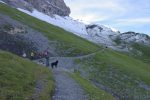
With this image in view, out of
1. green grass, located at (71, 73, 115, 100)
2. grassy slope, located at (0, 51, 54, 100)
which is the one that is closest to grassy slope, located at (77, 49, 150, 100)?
green grass, located at (71, 73, 115, 100)

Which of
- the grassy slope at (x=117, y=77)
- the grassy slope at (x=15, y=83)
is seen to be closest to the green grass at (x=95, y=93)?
the grassy slope at (x=15, y=83)

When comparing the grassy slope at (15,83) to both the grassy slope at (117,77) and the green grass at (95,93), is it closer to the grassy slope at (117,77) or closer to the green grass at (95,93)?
the green grass at (95,93)

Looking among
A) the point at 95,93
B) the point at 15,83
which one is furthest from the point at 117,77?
the point at 15,83

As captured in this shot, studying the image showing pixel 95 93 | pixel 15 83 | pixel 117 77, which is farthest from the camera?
pixel 117 77

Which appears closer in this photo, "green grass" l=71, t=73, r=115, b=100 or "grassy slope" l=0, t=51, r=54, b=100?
"grassy slope" l=0, t=51, r=54, b=100

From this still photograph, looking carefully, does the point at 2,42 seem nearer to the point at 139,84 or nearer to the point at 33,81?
the point at 139,84

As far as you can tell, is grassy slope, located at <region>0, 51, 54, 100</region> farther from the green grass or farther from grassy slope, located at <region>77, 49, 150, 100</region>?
grassy slope, located at <region>77, 49, 150, 100</region>

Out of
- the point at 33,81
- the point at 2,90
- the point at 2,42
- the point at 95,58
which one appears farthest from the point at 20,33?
the point at 2,90

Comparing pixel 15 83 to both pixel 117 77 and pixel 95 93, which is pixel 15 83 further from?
pixel 117 77

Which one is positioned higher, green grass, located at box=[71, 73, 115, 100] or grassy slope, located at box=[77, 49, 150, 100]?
green grass, located at box=[71, 73, 115, 100]

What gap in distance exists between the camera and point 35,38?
408 feet

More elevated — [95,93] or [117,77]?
[95,93]

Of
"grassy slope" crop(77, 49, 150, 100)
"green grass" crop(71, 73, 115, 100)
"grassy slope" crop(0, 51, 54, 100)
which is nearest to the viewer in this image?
"grassy slope" crop(0, 51, 54, 100)

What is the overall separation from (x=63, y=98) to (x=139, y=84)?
66366mm
